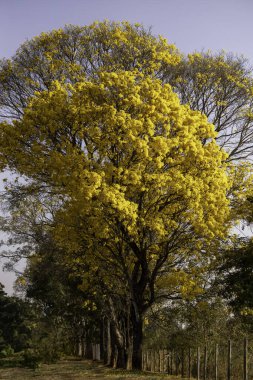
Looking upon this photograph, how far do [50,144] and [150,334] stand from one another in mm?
24817

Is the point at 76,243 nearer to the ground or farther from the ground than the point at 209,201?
nearer to the ground

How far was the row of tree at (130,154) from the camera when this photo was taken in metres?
19.3

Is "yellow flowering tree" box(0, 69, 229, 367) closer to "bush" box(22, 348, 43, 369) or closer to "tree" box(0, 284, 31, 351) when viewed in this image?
"bush" box(22, 348, 43, 369)

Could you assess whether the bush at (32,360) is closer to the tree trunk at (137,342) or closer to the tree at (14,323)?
the tree trunk at (137,342)

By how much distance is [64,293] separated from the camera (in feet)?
125

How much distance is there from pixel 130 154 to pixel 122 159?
46 cm

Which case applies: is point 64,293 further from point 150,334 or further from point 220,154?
point 220,154

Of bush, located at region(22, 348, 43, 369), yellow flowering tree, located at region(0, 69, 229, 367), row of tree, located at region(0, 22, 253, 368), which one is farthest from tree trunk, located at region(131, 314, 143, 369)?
bush, located at region(22, 348, 43, 369)

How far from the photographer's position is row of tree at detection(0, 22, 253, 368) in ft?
63.3

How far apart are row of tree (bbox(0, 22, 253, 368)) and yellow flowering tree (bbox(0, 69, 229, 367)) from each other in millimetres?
54

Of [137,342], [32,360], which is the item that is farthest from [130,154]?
[32,360]

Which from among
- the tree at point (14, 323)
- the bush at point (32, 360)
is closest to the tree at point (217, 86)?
the bush at point (32, 360)

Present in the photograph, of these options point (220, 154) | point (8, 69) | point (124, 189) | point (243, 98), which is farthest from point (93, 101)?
point (243, 98)

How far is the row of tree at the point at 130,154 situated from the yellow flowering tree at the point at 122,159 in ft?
0.18
